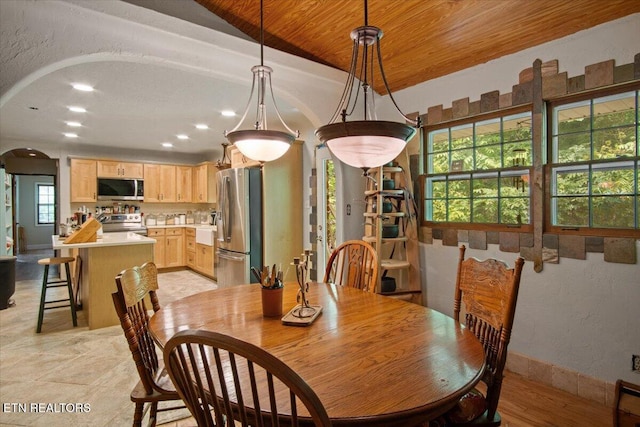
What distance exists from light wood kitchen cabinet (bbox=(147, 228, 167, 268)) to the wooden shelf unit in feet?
16.0

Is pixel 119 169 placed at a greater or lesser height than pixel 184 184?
greater

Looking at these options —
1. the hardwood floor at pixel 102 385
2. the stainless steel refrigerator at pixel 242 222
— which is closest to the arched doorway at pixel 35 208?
the hardwood floor at pixel 102 385

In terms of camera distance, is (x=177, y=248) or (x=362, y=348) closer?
(x=362, y=348)

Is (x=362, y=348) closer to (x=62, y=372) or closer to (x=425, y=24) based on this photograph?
(x=425, y=24)

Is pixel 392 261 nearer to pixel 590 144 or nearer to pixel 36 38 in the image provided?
pixel 590 144

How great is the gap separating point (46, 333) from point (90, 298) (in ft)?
1.59

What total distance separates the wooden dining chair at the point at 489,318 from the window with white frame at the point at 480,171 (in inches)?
51.1

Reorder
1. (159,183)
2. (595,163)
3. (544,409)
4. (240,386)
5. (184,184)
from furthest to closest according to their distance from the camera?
(184,184) < (159,183) < (595,163) < (544,409) < (240,386)

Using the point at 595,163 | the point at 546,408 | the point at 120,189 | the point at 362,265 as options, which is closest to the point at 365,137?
the point at 362,265

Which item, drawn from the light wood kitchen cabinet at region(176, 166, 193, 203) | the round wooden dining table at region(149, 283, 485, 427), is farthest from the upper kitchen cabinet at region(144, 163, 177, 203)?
the round wooden dining table at region(149, 283, 485, 427)

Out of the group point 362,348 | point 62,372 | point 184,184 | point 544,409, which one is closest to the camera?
point 362,348

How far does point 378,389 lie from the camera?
0.97 m

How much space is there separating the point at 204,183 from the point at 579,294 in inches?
250

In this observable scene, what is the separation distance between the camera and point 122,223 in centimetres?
670
